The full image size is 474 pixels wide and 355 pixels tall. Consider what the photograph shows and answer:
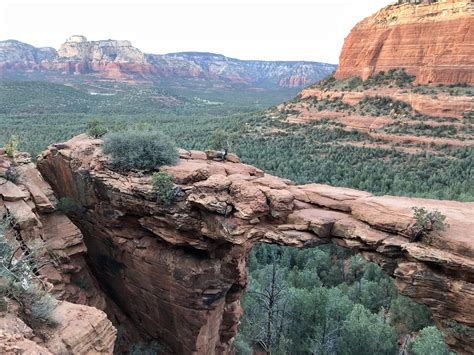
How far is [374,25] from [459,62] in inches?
676

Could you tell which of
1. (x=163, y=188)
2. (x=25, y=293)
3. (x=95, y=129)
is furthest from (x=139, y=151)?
(x=25, y=293)

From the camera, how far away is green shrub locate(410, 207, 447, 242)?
29.3ft

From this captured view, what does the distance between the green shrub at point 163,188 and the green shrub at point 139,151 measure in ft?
4.15

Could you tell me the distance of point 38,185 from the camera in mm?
13164

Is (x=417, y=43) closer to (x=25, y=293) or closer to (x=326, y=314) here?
(x=326, y=314)

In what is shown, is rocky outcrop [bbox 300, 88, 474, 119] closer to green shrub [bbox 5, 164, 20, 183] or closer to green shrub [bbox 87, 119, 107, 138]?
green shrub [bbox 87, 119, 107, 138]

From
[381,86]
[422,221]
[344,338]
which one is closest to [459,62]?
[381,86]

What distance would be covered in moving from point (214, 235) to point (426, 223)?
5602 mm

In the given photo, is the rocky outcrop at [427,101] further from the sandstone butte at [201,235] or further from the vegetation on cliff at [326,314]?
the sandstone butte at [201,235]

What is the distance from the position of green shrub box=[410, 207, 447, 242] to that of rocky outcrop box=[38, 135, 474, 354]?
177 millimetres

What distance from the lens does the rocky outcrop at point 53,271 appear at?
6.52m

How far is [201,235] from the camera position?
11.8m

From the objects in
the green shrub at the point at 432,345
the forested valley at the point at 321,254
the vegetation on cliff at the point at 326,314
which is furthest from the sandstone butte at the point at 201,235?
the green shrub at the point at 432,345

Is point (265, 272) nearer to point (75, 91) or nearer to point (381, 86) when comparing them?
point (381, 86)
